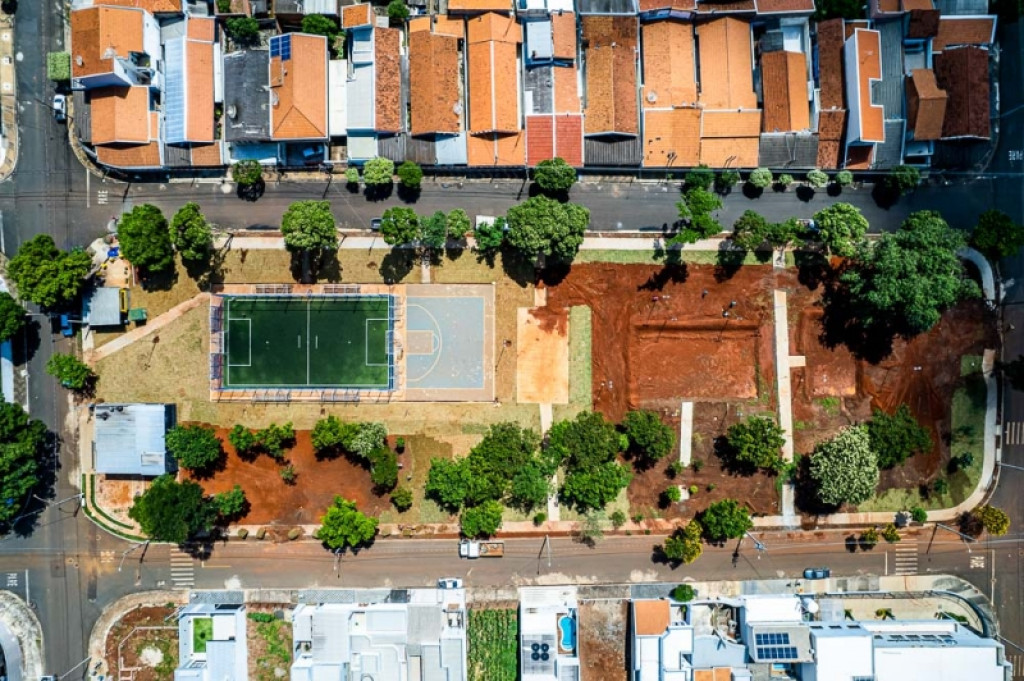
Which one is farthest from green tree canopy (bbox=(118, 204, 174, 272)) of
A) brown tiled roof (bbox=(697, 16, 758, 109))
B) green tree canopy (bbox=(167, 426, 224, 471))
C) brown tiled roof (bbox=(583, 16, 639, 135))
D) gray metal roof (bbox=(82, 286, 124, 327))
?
brown tiled roof (bbox=(697, 16, 758, 109))

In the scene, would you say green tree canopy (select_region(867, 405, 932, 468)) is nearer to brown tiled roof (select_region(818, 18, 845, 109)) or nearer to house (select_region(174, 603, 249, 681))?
brown tiled roof (select_region(818, 18, 845, 109))

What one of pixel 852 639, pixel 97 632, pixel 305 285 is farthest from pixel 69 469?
pixel 852 639

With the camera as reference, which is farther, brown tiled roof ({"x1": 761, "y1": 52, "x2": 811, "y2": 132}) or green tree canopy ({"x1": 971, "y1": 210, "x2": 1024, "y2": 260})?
brown tiled roof ({"x1": 761, "y1": 52, "x2": 811, "y2": 132})

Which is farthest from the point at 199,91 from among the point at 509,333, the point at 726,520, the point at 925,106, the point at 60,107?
the point at 925,106

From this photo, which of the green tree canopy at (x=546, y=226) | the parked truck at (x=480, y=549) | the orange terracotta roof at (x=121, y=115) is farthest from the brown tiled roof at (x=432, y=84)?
the parked truck at (x=480, y=549)

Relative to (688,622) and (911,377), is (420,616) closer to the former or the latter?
(688,622)

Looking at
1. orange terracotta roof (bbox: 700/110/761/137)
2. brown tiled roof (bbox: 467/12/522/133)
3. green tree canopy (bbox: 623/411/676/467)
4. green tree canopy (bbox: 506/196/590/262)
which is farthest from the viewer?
orange terracotta roof (bbox: 700/110/761/137)
